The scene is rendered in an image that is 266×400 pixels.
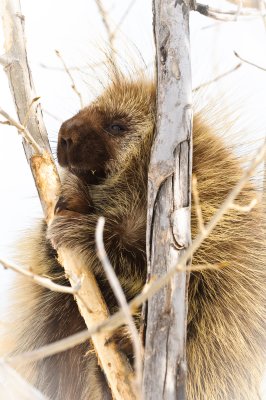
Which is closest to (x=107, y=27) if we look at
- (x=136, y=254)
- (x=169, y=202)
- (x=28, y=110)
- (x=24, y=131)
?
(x=28, y=110)

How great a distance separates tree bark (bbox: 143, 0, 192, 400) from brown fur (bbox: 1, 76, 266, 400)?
490 mm

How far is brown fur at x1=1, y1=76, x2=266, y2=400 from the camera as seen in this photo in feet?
8.05

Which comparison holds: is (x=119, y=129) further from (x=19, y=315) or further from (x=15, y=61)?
(x=19, y=315)

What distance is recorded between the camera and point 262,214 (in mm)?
2590

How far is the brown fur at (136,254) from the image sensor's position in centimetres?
246

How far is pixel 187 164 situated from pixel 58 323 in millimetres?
1180

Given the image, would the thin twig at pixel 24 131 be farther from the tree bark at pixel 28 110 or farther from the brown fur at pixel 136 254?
the brown fur at pixel 136 254

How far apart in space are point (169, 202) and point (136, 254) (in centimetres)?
65

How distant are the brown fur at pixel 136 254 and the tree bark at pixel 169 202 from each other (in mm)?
490

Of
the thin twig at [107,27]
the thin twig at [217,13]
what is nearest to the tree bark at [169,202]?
the thin twig at [217,13]

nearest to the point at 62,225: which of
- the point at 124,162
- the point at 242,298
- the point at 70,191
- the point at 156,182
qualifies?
the point at 70,191

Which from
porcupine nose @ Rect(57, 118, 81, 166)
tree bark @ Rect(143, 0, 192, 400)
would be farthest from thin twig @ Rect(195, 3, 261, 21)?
porcupine nose @ Rect(57, 118, 81, 166)

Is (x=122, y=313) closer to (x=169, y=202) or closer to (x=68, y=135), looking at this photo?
(x=169, y=202)

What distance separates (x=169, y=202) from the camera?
1854 millimetres
